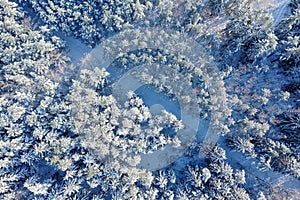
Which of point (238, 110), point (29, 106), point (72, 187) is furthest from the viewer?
point (238, 110)

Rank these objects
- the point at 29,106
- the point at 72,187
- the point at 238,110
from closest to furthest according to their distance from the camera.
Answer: the point at 72,187, the point at 29,106, the point at 238,110

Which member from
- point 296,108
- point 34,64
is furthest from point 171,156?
point 34,64

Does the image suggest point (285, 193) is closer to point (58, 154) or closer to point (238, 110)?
point (238, 110)

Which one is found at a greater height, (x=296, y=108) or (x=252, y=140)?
(x=296, y=108)

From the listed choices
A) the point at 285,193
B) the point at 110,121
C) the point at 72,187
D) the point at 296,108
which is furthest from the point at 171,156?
the point at 296,108

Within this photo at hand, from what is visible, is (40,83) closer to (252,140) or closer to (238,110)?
(238,110)

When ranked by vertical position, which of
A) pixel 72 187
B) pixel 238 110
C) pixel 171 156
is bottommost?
pixel 72 187

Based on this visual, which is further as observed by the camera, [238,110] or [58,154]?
[238,110]
